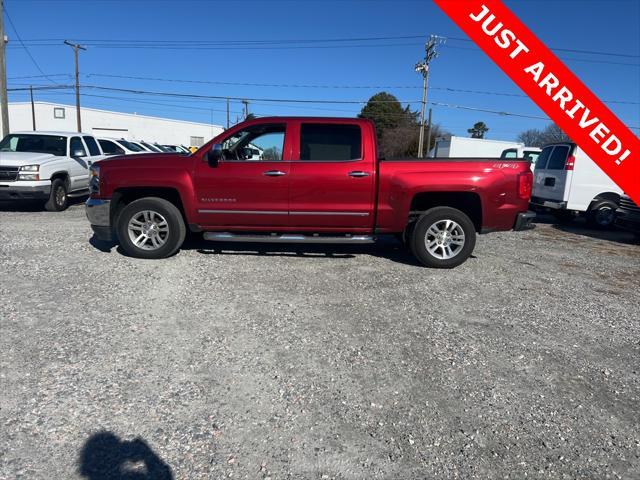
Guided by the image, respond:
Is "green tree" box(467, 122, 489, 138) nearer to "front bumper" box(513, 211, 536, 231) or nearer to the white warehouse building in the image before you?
the white warehouse building

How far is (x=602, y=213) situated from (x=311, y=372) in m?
10.5

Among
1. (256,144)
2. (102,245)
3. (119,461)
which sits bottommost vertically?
(119,461)

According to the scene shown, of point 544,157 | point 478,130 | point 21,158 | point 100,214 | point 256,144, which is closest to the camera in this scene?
point 100,214

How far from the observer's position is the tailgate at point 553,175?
10.6m

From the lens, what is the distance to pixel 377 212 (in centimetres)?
592

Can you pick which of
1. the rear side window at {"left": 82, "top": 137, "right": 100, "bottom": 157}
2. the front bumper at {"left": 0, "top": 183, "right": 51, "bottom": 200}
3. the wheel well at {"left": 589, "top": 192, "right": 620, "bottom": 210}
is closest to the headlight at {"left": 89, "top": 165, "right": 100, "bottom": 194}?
the front bumper at {"left": 0, "top": 183, "right": 51, "bottom": 200}

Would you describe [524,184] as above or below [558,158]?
below

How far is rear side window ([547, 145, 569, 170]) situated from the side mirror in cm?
874

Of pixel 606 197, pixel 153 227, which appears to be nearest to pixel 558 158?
pixel 606 197

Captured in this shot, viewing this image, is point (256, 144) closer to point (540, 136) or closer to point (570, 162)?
point (570, 162)

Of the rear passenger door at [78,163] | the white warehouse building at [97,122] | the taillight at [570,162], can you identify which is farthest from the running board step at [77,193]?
the white warehouse building at [97,122]

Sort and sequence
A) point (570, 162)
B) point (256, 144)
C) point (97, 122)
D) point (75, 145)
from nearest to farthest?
point (256, 144)
point (570, 162)
point (75, 145)
point (97, 122)

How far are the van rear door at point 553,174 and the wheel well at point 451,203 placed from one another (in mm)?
5829

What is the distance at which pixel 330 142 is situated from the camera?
6.02m
